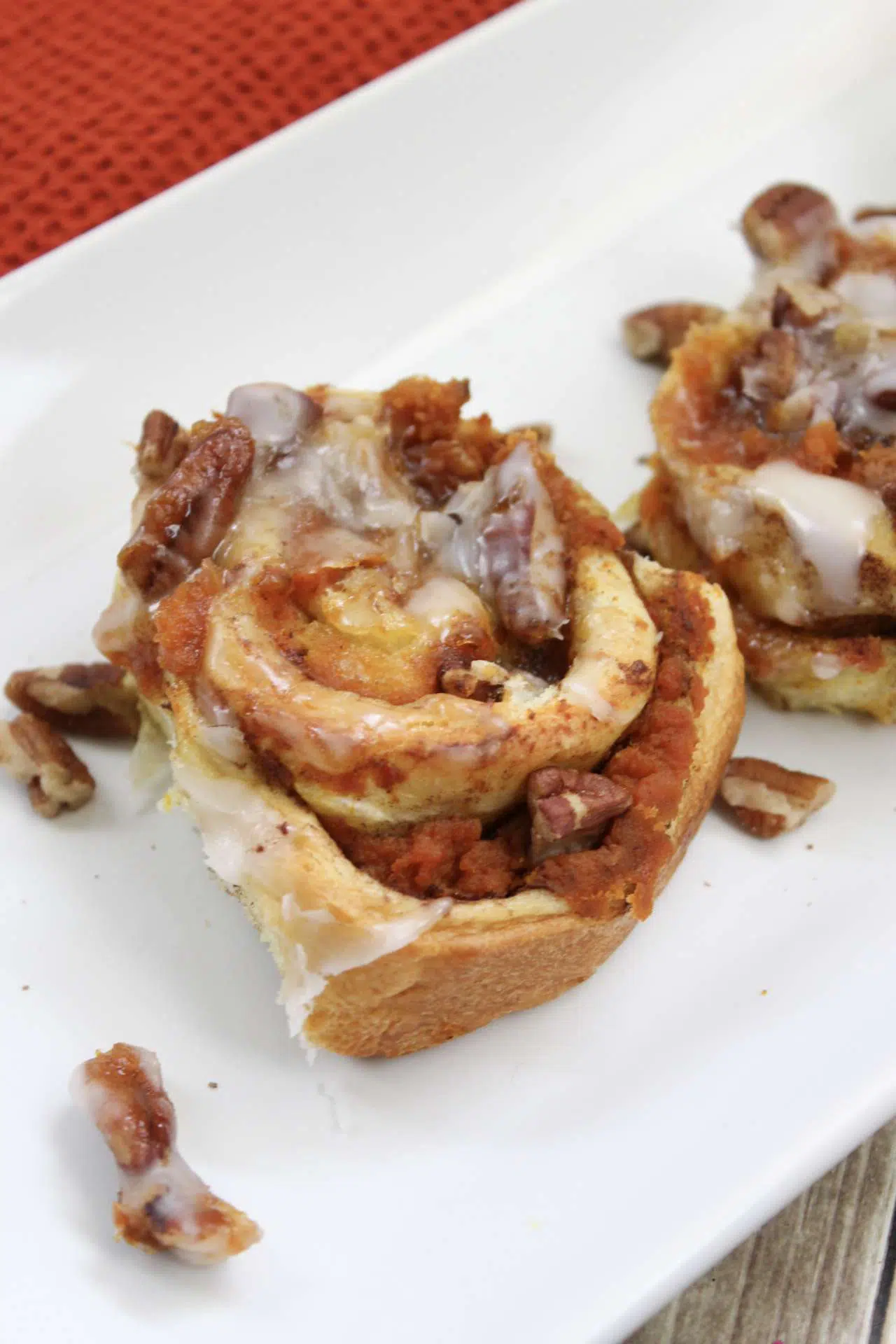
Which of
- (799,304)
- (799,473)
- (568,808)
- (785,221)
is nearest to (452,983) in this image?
(568,808)

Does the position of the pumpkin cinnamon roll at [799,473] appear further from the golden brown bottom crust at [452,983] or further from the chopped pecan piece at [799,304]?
the golden brown bottom crust at [452,983]

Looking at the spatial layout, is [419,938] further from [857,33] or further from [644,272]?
[857,33]

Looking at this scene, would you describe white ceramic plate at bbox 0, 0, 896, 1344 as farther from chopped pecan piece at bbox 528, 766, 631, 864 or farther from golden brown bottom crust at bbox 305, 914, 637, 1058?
chopped pecan piece at bbox 528, 766, 631, 864

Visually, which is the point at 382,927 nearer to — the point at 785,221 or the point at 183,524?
the point at 183,524

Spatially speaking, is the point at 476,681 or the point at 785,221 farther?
the point at 785,221

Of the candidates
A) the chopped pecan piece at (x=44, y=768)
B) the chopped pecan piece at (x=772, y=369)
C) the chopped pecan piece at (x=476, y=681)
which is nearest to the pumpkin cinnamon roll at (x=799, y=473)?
the chopped pecan piece at (x=772, y=369)

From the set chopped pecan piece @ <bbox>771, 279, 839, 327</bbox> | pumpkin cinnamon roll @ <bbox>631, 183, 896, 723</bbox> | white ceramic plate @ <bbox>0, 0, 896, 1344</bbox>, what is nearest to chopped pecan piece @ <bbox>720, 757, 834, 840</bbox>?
white ceramic plate @ <bbox>0, 0, 896, 1344</bbox>
